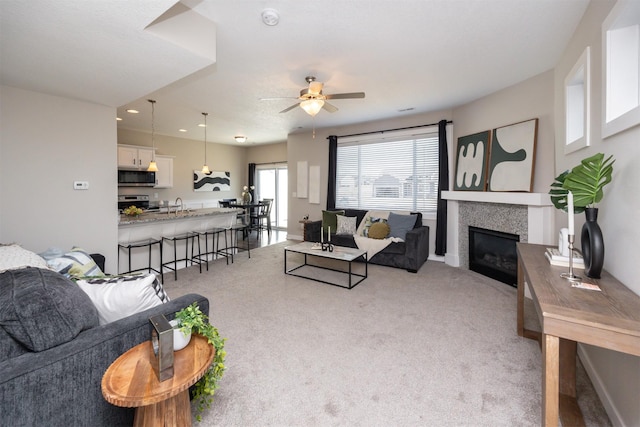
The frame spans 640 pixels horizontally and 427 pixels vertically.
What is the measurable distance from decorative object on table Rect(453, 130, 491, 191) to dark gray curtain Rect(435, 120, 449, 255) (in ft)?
0.63

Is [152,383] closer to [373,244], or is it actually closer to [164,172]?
[373,244]

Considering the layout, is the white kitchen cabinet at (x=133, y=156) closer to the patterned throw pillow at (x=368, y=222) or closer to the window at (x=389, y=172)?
the window at (x=389, y=172)

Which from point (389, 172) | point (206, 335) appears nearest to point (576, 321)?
point (206, 335)

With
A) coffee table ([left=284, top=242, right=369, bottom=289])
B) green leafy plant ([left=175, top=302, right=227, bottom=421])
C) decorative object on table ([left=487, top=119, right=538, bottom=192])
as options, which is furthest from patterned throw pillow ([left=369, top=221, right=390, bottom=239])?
green leafy plant ([left=175, top=302, right=227, bottom=421])

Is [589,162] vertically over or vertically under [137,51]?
under

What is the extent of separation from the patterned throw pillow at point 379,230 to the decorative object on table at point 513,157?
167 cm

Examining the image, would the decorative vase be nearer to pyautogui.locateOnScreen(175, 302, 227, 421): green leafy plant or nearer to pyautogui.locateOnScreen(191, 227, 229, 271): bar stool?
pyautogui.locateOnScreen(175, 302, 227, 421): green leafy plant

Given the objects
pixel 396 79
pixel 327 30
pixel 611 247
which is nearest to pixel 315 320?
pixel 611 247

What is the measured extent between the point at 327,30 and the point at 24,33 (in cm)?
219

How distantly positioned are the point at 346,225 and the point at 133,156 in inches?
205

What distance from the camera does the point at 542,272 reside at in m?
1.71

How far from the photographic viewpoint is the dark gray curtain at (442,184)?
190 inches

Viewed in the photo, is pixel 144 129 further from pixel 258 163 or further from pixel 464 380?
pixel 464 380

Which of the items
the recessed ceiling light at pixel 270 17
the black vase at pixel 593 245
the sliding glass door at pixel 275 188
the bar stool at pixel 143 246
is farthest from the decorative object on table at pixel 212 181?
the black vase at pixel 593 245
